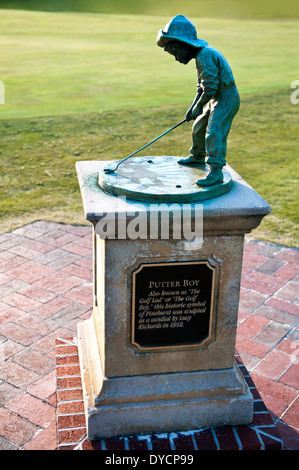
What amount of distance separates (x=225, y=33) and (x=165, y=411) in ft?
73.4

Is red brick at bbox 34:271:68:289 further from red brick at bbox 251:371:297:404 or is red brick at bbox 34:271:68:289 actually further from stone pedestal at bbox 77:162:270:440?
red brick at bbox 251:371:297:404

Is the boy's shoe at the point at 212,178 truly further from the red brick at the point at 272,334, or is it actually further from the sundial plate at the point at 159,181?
the red brick at the point at 272,334

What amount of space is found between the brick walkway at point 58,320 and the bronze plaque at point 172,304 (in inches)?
35.5

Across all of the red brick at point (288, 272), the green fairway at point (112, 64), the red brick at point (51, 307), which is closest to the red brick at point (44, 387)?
the red brick at point (51, 307)

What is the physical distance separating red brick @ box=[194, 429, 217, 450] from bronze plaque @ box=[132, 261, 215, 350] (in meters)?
0.55

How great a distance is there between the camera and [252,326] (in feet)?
15.3

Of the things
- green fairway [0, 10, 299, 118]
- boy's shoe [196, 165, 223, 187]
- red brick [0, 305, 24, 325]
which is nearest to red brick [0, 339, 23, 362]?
red brick [0, 305, 24, 325]

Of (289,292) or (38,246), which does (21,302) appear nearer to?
(38,246)

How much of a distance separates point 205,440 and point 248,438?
0.84 ft

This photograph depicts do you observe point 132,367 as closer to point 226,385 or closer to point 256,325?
point 226,385

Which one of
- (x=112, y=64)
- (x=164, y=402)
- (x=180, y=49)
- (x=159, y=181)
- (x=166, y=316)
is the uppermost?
(x=180, y=49)

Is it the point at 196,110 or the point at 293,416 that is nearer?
the point at 196,110

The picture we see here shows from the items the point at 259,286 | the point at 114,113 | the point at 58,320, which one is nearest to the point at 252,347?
the point at 259,286

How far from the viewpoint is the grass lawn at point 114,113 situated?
755 centimetres
